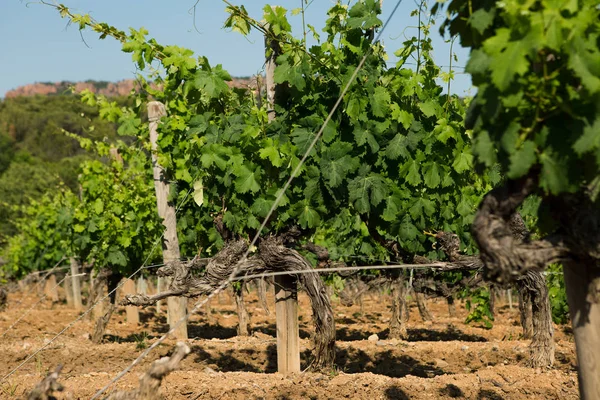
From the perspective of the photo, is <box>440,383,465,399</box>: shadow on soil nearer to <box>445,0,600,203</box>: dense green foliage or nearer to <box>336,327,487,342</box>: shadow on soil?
<box>445,0,600,203</box>: dense green foliage

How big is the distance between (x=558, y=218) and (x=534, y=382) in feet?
10.5

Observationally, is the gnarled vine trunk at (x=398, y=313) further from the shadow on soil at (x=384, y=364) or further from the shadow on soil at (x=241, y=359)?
the shadow on soil at (x=241, y=359)

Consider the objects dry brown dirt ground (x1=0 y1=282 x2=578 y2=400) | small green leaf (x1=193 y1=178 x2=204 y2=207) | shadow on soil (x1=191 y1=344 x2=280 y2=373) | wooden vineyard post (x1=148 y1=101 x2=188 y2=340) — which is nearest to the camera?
dry brown dirt ground (x1=0 y1=282 x2=578 y2=400)

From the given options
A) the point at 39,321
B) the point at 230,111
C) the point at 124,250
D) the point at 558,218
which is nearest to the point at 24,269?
the point at 39,321

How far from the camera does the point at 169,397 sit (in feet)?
20.3

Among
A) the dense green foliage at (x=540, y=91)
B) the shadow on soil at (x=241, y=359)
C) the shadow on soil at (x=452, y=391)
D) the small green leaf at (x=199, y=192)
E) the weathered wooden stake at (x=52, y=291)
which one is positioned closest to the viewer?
the dense green foliage at (x=540, y=91)

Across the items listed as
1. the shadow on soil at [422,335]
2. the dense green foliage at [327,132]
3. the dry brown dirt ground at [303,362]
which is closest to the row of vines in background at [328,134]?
the dense green foliage at [327,132]

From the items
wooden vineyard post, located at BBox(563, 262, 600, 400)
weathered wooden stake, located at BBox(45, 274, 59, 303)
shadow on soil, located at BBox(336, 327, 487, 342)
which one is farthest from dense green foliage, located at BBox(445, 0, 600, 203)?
weathered wooden stake, located at BBox(45, 274, 59, 303)

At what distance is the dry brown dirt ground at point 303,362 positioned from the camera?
20.3ft

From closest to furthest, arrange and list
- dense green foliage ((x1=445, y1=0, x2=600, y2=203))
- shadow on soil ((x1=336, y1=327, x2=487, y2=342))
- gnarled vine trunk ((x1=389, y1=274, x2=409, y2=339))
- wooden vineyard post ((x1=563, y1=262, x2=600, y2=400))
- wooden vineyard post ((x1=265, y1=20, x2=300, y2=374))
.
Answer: dense green foliage ((x1=445, y1=0, x2=600, y2=203)), wooden vineyard post ((x1=563, y1=262, x2=600, y2=400)), wooden vineyard post ((x1=265, y1=20, x2=300, y2=374)), gnarled vine trunk ((x1=389, y1=274, x2=409, y2=339)), shadow on soil ((x1=336, y1=327, x2=487, y2=342))

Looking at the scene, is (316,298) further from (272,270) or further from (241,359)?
(241,359)

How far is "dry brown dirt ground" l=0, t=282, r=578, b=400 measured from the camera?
6.19m

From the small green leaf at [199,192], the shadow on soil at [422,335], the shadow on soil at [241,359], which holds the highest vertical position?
the small green leaf at [199,192]

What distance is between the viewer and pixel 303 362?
7.98 metres
